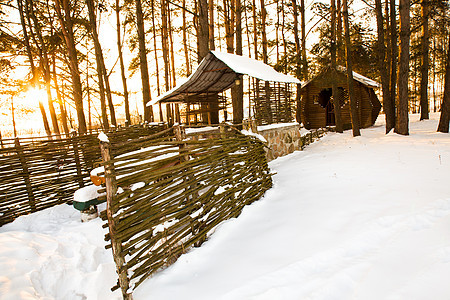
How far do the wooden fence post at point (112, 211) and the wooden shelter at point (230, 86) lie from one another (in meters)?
5.78

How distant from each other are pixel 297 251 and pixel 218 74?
7657 mm

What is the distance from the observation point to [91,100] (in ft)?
80.3

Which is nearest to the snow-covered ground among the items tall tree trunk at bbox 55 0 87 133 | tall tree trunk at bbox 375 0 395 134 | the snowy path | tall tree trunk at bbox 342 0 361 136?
the snowy path

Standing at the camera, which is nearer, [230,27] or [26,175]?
[26,175]

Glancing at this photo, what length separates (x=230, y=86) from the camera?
34.6ft

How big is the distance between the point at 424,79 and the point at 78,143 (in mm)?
18117

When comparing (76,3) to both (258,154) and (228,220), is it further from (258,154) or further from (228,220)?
(228,220)

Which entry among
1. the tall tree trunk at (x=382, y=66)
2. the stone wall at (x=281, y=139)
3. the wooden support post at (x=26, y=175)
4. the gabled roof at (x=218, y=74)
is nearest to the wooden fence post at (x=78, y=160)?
the wooden support post at (x=26, y=175)

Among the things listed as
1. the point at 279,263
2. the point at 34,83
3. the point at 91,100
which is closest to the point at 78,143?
the point at 279,263

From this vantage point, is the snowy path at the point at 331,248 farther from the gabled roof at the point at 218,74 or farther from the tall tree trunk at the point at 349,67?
the tall tree trunk at the point at 349,67

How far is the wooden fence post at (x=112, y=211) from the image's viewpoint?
2.24m

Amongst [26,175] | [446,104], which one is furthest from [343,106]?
[26,175]

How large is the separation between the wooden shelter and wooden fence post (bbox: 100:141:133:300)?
19.0 ft

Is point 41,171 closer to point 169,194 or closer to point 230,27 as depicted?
point 169,194
